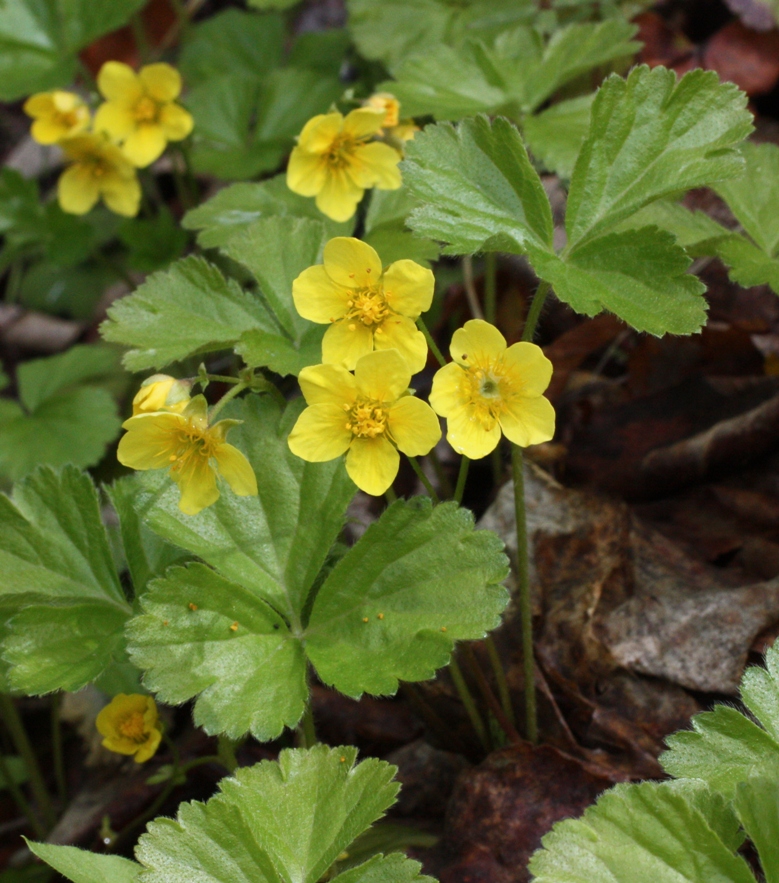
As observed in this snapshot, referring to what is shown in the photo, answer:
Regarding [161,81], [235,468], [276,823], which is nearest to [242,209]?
[161,81]

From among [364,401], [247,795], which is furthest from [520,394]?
[247,795]

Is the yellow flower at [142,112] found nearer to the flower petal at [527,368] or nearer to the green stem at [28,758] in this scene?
the green stem at [28,758]

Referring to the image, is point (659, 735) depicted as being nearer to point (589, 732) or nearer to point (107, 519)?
point (589, 732)

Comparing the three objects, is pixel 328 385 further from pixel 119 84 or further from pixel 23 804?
pixel 119 84

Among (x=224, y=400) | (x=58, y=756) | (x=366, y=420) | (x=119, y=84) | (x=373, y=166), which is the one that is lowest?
(x=58, y=756)

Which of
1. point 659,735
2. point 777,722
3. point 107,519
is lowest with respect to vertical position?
point 107,519
